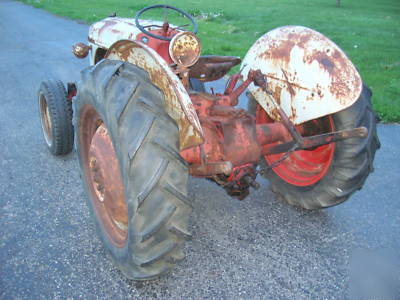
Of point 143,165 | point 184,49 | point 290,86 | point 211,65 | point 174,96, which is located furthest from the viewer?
point 211,65

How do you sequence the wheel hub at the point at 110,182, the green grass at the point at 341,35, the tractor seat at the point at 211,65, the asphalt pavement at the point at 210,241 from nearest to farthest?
the wheel hub at the point at 110,182
the asphalt pavement at the point at 210,241
the tractor seat at the point at 211,65
the green grass at the point at 341,35

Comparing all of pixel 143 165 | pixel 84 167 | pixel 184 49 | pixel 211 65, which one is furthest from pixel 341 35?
pixel 143 165

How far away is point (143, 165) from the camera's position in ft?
5.24

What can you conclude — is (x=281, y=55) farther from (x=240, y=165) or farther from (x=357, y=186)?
(x=357, y=186)

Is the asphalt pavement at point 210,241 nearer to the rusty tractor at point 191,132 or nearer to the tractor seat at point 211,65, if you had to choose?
the rusty tractor at point 191,132

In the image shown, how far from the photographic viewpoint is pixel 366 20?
45.3 feet

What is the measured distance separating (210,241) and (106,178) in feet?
2.95

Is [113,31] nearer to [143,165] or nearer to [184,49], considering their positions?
[184,49]

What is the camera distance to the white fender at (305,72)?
2.17 meters

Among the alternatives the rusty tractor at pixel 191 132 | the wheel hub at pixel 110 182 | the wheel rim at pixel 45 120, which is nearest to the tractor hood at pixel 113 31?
the rusty tractor at pixel 191 132

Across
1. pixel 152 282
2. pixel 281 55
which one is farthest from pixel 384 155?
pixel 152 282

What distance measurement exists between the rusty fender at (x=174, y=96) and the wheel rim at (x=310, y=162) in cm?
84

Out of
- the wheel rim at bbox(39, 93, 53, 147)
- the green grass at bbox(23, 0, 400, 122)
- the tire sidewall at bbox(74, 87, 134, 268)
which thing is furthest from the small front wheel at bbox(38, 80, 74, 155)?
the green grass at bbox(23, 0, 400, 122)

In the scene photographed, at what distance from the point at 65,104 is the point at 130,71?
1.87 meters
